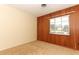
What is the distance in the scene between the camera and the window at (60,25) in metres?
5.29

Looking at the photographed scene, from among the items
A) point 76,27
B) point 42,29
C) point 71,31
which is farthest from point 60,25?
point 42,29

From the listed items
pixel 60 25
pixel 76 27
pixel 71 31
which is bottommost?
pixel 71 31

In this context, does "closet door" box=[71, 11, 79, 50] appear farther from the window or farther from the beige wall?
the beige wall

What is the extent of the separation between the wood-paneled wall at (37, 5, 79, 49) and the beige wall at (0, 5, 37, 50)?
1.05 meters

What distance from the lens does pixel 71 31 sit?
492 centimetres

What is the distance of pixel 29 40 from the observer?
701 cm

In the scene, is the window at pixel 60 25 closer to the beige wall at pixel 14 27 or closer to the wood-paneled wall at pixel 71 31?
the wood-paneled wall at pixel 71 31

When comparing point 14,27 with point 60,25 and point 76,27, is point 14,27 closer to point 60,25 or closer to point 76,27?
point 60,25

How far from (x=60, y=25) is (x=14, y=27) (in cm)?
267

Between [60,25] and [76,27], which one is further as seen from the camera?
[60,25]

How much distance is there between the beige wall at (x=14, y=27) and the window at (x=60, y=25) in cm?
166

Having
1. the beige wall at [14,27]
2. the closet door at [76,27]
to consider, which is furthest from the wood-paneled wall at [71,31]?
the beige wall at [14,27]
